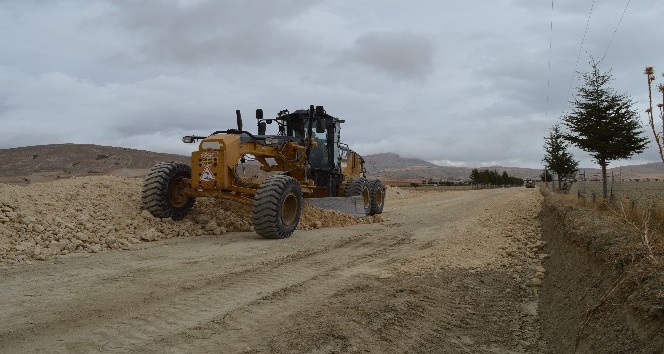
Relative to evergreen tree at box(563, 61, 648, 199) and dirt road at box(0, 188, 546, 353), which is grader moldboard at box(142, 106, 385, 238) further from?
evergreen tree at box(563, 61, 648, 199)

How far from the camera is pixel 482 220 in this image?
46.3 feet

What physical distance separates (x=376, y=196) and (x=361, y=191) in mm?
2105

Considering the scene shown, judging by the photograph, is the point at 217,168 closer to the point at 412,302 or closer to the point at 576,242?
the point at 412,302

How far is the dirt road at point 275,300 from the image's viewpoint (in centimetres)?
399

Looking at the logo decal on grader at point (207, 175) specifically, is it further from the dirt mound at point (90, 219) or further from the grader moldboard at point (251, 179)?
the dirt mound at point (90, 219)

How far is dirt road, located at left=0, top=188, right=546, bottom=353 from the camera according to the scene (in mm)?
3992

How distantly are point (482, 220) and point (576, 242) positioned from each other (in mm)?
7020

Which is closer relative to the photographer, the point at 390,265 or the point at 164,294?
the point at 164,294

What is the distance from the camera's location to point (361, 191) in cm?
1452

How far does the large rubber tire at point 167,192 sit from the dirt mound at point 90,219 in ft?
0.61

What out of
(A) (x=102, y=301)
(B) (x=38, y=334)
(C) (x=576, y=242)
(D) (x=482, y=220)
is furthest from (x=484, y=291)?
(D) (x=482, y=220)

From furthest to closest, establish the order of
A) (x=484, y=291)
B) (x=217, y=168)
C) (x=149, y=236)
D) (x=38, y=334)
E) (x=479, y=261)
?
(x=217, y=168)
(x=149, y=236)
(x=479, y=261)
(x=484, y=291)
(x=38, y=334)

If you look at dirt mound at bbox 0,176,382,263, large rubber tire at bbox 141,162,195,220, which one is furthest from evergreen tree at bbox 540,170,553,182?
large rubber tire at bbox 141,162,195,220

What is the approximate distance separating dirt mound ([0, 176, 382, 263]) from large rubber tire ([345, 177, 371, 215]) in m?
1.88
